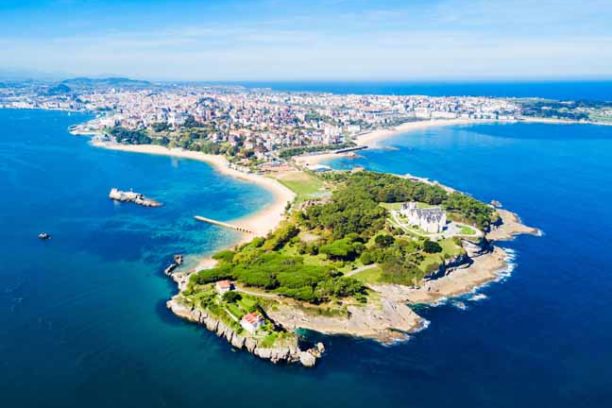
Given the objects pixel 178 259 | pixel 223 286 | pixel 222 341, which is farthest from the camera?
pixel 178 259

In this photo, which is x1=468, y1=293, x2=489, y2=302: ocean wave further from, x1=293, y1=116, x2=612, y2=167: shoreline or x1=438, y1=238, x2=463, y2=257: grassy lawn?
x1=293, y1=116, x2=612, y2=167: shoreline

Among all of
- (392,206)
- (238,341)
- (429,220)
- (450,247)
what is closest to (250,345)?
(238,341)

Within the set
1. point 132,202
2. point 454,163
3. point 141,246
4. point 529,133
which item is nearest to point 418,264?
point 141,246

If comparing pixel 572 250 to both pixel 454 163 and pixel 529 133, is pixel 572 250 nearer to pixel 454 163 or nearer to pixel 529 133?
A: pixel 454 163

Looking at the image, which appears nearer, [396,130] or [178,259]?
[178,259]

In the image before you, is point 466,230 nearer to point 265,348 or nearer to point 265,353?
point 265,348

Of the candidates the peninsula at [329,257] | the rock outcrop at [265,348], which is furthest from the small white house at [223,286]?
the rock outcrop at [265,348]
